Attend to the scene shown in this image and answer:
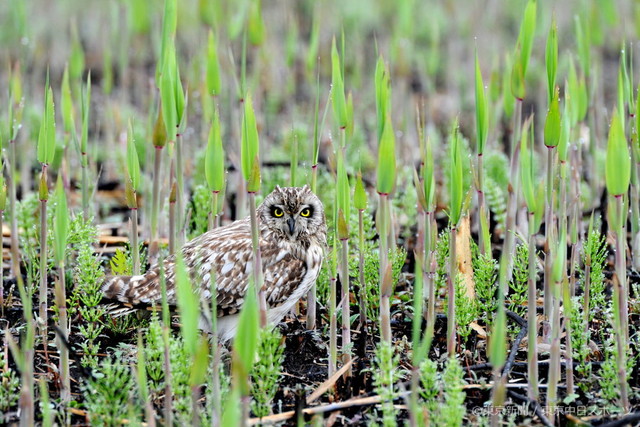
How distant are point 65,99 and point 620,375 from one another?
2832mm

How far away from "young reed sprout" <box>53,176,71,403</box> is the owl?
540 millimetres

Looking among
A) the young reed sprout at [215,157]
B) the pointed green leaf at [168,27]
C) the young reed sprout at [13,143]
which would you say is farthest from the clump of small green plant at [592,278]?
the young reed sprout at [13,143]

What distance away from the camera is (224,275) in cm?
384

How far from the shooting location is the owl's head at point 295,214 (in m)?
3.96

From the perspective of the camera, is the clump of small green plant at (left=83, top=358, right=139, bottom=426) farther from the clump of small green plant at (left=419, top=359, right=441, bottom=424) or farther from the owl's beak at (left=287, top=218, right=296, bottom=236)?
the owl's beak at (left=287, top=218, right=296, bottom=236)

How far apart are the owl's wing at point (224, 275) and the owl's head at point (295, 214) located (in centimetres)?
11

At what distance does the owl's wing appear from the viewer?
373 centimetres

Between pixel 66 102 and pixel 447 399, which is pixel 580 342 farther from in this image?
pixel 66 102

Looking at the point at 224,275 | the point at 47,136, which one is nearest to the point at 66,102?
the point at 47,136

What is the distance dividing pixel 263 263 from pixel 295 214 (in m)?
0.27

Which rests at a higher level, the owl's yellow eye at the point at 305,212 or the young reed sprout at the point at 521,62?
the young reed sprout at the point at 521,62

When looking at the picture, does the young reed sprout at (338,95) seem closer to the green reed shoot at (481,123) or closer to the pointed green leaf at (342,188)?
the pointed green leaf at (342,188)

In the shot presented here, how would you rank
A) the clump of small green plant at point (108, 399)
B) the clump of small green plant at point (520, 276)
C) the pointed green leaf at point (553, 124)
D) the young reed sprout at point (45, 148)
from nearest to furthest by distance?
1. the clump of small green plant at point (108, 399)
2. the pointed green leaf at point (553, 124)
3. the young reed sprout at point (45, 148)
4. the clump of small green plant at point (520, 276)

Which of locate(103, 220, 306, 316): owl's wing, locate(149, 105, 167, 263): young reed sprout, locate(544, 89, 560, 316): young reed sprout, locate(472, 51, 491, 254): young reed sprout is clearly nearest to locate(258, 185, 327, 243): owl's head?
locate(103, 220, 306, 316): owl's wing
